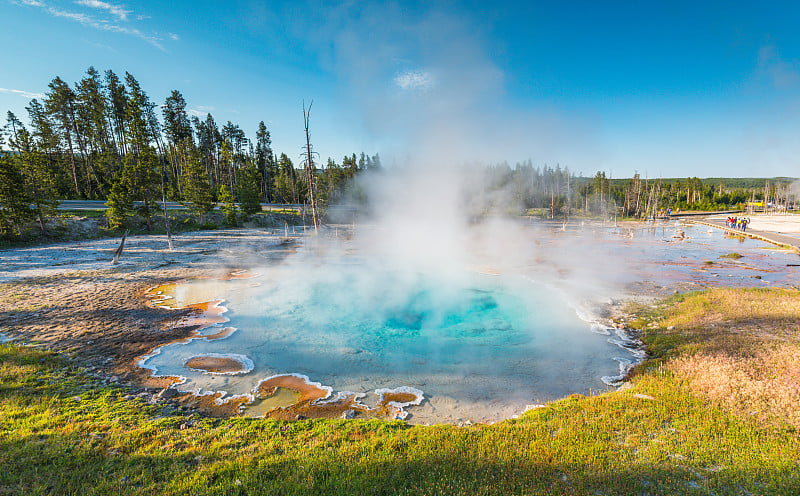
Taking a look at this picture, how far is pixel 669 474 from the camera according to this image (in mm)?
3812

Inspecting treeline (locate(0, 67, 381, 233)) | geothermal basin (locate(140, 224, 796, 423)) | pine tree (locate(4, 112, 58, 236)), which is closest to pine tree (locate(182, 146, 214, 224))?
treeline (locate(0, 67, 381, 233))

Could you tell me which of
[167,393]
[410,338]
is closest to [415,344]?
[410,338]

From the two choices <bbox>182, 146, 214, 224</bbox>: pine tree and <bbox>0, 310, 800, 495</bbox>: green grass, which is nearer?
<bbox>0, 310, 800, 495</bbox>: green grass

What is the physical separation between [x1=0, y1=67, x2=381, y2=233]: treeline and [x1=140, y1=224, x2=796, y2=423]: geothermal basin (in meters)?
12.5

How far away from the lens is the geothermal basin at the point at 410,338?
6.90 metres

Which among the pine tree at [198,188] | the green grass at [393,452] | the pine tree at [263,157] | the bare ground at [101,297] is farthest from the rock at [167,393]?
the pine tree at [263,157]

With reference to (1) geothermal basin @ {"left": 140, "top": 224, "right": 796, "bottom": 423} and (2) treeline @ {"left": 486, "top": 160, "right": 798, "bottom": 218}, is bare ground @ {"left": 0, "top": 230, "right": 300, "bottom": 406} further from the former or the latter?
(2) treeline @ {"left": 486, "top": 160, "right": 798, "bottom": 218}

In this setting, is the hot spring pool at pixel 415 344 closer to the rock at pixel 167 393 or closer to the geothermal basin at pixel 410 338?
the geothermal basin at pixel 410 338

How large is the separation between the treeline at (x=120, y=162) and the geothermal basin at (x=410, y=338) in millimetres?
12524

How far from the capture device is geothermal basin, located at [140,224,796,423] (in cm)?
690

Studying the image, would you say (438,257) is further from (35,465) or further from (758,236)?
(758,236)

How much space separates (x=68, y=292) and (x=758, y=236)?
5852 cm

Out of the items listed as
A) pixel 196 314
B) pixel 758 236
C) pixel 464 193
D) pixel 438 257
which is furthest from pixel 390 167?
pixel 758 236

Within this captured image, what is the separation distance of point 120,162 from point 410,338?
5004 centimetres
